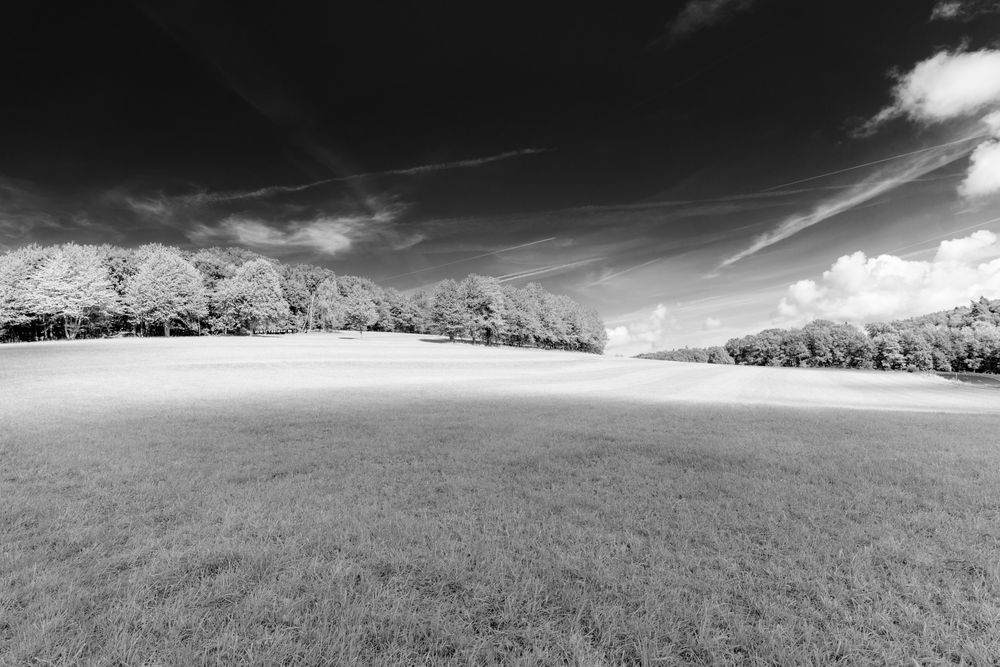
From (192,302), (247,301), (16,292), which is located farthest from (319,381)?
(16,292)

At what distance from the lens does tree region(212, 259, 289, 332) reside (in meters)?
70.5

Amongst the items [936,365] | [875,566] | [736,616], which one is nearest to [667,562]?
[736,616]

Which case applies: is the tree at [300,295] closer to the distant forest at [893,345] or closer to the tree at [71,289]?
the tree at [71,289]

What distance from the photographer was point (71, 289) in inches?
2210

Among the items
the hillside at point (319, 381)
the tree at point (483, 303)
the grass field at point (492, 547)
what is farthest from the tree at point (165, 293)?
the grass field at point (492, 547)

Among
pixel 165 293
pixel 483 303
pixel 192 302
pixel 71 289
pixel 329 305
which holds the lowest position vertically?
pixel 483 303

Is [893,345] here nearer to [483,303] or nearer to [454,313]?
[483,303]

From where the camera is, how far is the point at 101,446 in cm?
956

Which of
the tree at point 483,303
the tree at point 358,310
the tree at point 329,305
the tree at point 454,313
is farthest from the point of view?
the tree at point 329,305

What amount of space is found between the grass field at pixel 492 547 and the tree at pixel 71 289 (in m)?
64.6

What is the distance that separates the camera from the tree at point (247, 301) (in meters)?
70.5

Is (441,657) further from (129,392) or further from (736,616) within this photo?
(129,392)

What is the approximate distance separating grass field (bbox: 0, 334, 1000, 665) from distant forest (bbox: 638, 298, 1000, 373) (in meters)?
107

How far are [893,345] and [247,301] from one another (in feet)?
468
